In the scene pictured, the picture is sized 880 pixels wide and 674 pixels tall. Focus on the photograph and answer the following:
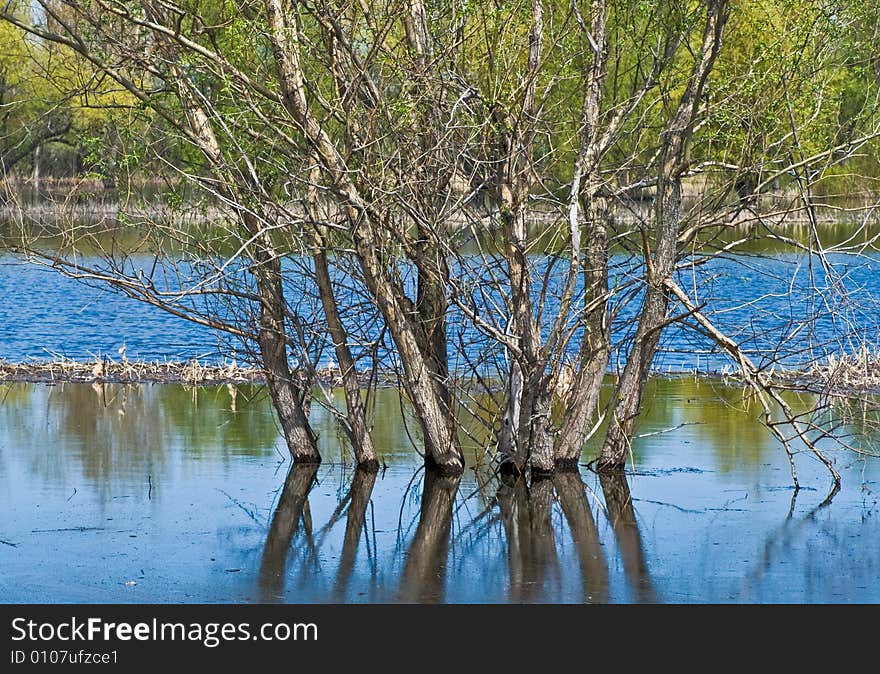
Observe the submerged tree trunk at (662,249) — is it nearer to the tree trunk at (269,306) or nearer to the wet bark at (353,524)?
the wet bark at (353,524)

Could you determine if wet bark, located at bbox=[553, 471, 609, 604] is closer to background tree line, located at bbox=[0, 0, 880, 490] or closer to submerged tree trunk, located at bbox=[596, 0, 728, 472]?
background tree line, located at bbox=[0, 0, 880, 490]

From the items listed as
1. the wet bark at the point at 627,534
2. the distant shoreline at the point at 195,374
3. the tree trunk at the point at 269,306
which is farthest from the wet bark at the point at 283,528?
the distant shoreline at the point at 195,374

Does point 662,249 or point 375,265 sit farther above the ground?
point 662,249

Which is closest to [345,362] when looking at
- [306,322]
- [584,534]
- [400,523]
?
[306,322]

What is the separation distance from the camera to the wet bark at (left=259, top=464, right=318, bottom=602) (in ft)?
26.1

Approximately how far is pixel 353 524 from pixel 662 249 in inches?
134

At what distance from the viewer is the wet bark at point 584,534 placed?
7.90m

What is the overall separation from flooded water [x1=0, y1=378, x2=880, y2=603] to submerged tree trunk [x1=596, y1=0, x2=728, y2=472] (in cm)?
A: 44

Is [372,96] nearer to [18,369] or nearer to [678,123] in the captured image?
[678,123]

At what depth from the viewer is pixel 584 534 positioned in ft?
30.4

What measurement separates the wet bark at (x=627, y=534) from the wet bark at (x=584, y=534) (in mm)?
152

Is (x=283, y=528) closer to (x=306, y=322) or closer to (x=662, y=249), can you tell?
(x=306, y=322)

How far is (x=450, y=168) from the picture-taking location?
1048 centimetres
